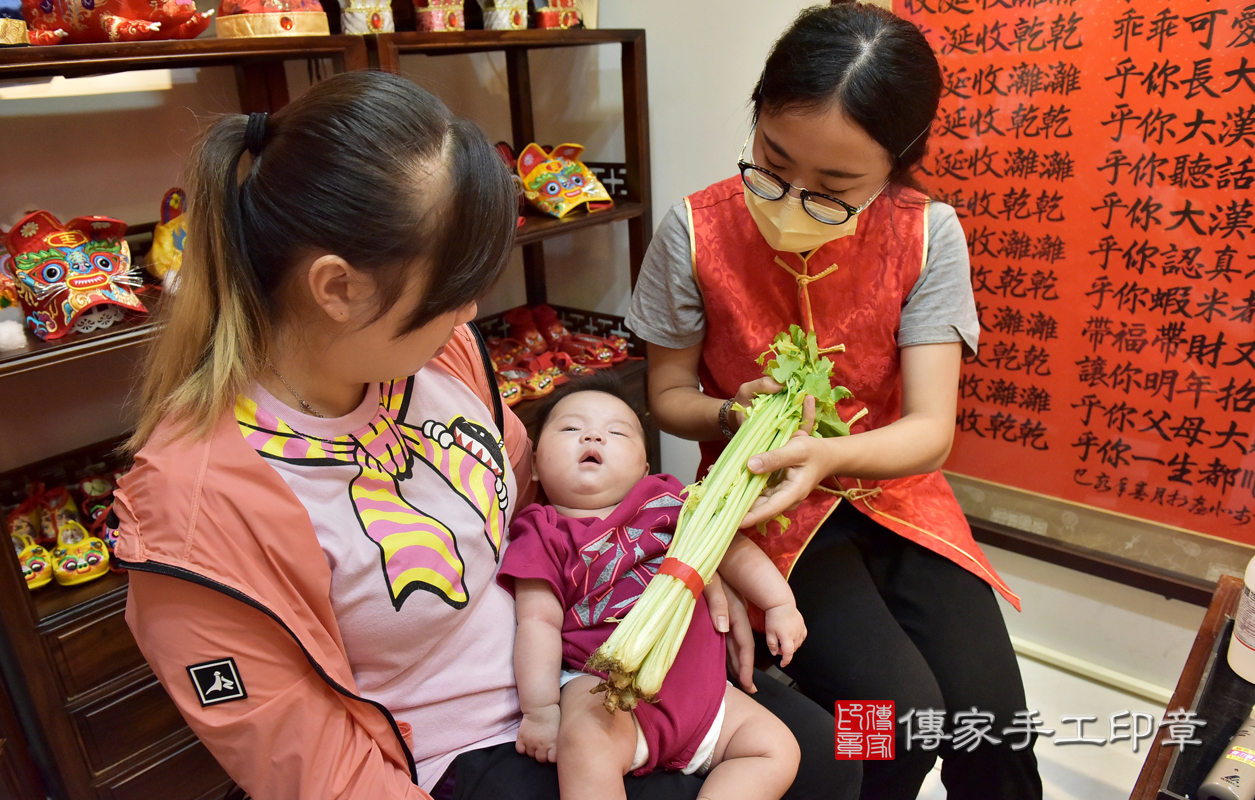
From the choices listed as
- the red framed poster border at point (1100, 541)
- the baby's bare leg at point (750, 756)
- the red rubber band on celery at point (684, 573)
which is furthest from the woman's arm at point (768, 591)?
the red framed poster border at point (1100, 541)

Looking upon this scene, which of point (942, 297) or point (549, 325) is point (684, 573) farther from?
point (549, 325)

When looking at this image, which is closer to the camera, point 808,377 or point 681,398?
point 808,377

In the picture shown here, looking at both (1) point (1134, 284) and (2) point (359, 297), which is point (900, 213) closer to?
(1) point (1134, 284)

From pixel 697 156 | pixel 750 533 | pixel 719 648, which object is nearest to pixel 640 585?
pixel 719 648

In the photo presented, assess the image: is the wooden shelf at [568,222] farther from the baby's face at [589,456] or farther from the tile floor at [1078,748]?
the tile floor at [1078,748]

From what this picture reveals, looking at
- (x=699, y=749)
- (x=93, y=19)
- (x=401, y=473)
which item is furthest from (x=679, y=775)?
(x=93, y=19)

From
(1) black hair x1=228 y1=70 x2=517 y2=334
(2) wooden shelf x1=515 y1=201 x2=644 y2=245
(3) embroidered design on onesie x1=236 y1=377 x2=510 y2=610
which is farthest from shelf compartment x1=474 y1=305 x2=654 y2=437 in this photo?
(1) black hair x1=228 y1=70 x2=517 y2=334

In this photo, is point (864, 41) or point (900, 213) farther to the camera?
point (900, 213)

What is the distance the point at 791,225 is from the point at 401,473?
0.78 meters

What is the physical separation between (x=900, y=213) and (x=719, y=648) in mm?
883

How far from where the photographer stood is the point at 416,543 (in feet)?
3.60

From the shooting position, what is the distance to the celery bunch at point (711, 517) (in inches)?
41.6

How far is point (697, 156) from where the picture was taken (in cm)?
253

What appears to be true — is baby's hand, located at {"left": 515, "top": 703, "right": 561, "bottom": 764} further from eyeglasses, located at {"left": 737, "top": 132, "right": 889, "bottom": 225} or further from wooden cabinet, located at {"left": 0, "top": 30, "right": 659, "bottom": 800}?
wooden cabinet, located at {"left": 0, "top": 30, "right": 659, "bottom": 800}
